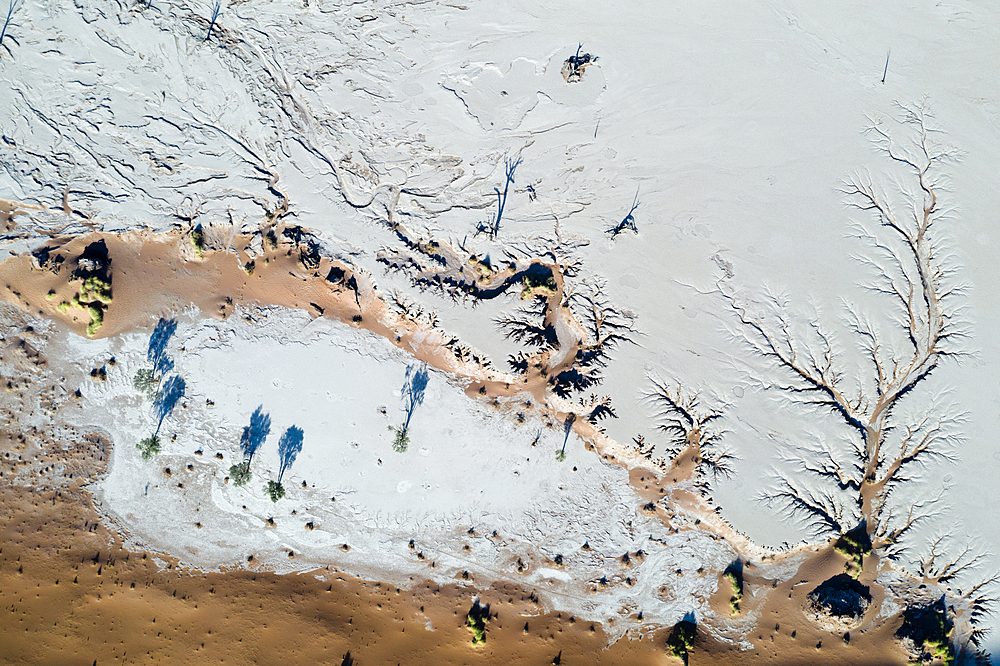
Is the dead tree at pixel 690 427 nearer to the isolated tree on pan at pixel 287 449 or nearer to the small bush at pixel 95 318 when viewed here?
the isolated tree on pan at pixel 287 449

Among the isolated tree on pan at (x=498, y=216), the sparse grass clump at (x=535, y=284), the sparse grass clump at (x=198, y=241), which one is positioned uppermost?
the isolated tree on pan at (x=498, y=216)

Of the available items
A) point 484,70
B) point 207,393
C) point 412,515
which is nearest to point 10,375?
point 207,393

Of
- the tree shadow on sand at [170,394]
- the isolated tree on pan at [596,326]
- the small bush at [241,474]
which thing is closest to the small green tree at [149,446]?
the tree shadow on sand at [170,394]

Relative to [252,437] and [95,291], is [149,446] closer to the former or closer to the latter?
[252,437]

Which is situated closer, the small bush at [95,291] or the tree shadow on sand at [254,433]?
the small bush at [95,291]

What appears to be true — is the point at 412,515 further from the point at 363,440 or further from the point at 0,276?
the point at 0,276

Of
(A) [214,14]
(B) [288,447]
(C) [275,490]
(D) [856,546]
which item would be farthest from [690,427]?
(A) [214,14]
